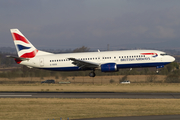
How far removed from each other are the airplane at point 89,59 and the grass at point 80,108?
11.8 meters

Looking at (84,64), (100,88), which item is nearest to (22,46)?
(84,64)

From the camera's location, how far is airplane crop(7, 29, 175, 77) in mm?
45562

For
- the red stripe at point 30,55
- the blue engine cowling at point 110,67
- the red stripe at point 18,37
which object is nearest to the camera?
the blue engine cowling at point 110,67

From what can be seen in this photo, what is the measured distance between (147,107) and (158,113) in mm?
3469

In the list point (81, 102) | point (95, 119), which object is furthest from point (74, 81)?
point (95, 119)

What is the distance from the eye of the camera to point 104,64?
46125mm

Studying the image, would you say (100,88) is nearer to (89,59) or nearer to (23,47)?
(89,59)

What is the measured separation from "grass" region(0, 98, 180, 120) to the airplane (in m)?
11.8

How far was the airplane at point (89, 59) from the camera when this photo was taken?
4556 centimetres

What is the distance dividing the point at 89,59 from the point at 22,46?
12736 mm

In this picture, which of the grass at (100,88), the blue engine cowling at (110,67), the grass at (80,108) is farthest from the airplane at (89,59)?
the grass at (80,108)

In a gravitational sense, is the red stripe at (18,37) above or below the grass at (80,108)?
above

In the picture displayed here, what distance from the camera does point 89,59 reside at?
47031mm

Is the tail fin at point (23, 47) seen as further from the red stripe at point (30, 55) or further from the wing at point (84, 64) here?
the wing at point (84, 64)
